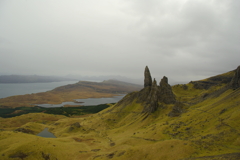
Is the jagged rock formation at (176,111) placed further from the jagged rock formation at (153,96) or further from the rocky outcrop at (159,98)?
the rocky outcrop at (159,98)

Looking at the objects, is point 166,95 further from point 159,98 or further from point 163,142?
point 163,142

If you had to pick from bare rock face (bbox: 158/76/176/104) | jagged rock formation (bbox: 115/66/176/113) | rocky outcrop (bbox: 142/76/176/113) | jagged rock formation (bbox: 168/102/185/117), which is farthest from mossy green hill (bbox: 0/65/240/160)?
bare rock face (bbox: 158/76/176/104)

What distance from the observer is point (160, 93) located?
68375 millimetres

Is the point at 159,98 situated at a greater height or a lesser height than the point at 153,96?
A: lesser

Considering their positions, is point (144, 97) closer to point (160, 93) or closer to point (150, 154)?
point (160, 93)

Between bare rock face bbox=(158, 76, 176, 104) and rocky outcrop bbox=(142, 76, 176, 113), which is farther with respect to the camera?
bare rock face bbox=(158, 76, 176, 104)

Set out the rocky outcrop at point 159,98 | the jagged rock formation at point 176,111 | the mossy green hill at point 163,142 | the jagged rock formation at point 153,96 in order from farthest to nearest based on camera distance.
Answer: the jagged rock formation at point 153,96 < the rocky outcrop at point 159,98 < the jagged rock formation at point 176,111 < the mossy green hill at point 163,142

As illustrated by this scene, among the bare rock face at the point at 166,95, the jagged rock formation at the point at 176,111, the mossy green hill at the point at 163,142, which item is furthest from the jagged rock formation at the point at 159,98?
the jagged rock formation at the point at 176,111

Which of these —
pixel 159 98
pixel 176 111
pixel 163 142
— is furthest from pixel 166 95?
pixel 163 142

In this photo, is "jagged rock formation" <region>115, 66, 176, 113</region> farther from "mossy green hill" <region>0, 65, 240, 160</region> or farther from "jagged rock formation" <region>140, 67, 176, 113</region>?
"mossy green hill" <region>0, 65, 240, 160</region>

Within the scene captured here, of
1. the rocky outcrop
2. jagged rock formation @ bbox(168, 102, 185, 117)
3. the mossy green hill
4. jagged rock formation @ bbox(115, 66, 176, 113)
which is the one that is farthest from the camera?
jagged rock formation @ bbox(115, 66, 176, 113)

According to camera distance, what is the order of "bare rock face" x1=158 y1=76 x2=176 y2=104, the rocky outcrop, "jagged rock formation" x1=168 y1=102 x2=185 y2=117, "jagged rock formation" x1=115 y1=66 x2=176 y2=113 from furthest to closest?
"bare rock face" x1=158 y1=76 x2=176 y2=104
"jagged rock formation" x1=115 y1=66 x2=176 y2=113
the rocky outcrop
"jagged rock formation" x1=168 y1=102 x2=185 y2=117

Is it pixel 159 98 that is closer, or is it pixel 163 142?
pixel 163 142

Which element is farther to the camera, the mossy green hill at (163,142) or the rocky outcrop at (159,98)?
the rocky outcrop at (159,98)
